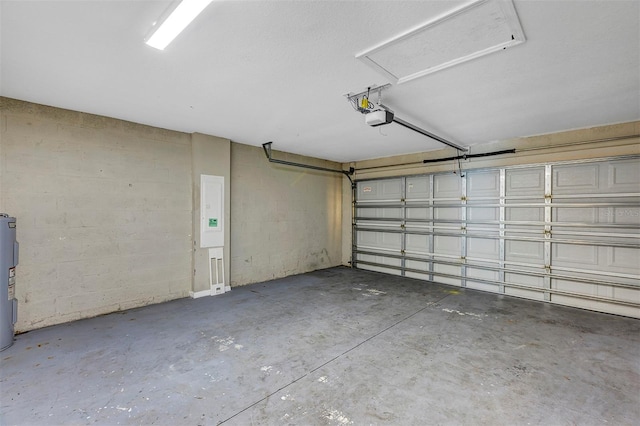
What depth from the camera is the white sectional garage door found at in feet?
12.6

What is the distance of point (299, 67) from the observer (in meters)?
2.37

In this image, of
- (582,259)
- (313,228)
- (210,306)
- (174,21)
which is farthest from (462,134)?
(210,306)

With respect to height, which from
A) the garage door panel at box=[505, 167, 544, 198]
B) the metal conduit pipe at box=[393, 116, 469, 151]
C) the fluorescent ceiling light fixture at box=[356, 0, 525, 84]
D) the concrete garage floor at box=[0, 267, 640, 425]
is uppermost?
the fluorescent ceiling light fixture at box=[356, 0, 525, 84]

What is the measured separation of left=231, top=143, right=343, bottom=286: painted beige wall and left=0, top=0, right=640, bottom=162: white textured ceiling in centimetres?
139

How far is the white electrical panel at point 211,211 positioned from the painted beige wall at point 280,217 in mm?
371

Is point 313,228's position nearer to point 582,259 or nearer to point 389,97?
point 389,97

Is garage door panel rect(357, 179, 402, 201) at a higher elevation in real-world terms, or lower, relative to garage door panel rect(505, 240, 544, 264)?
higher

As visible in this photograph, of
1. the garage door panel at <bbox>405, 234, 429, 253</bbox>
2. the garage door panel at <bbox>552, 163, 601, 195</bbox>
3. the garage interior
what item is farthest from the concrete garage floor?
the garage door panel at <bbox>405, 234, 429, 253</bbox>

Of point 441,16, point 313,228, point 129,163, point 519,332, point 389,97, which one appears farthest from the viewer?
point 313,228

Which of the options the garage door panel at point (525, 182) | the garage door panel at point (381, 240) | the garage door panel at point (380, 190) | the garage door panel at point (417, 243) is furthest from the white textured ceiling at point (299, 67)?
the garage door panel at point (381, 240)

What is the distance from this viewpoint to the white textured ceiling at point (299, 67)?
172 cm

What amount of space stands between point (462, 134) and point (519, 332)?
9.25 feet

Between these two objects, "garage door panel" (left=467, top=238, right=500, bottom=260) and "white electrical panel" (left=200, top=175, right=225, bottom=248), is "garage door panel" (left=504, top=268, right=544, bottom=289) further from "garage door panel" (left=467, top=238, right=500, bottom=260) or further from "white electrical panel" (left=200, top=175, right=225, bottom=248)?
"white electrical panel" (left=200, top=175, right=225, bottom=248)

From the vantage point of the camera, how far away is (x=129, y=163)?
3.88 metres
